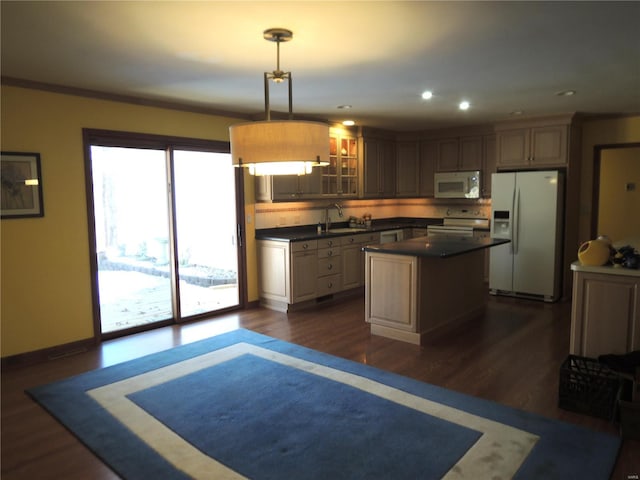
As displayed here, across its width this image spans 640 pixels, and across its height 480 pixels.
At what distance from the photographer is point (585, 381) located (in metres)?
3.01

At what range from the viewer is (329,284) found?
6.00 meters

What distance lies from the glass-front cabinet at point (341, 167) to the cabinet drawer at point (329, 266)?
96cm

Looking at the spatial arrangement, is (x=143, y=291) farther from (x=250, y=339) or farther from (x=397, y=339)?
(x=397, y=339)

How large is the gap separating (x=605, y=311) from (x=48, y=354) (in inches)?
177

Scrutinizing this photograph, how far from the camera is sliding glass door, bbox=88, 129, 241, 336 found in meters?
4.56

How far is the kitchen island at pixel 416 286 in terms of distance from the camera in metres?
4.33

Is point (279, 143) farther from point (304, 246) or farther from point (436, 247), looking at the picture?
point (304, 246)

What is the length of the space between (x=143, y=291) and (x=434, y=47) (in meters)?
3.74

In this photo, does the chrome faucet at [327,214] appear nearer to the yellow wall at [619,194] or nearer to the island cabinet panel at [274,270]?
the island cabinet panel at [274,270]

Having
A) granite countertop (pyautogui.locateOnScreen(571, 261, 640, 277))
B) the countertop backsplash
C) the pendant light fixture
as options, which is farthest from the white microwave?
the pendant light fixture

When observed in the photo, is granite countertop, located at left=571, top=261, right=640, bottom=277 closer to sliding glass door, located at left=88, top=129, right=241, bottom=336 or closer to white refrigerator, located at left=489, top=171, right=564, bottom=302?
white refrigerator, located at left=489, top=171, right=564, bottom=302

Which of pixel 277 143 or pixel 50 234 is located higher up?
pixel 277 143

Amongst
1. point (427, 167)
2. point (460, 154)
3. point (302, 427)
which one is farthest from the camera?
point (427, 167)

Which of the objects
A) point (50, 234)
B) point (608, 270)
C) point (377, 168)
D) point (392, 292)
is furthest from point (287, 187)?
point (608, 270)
